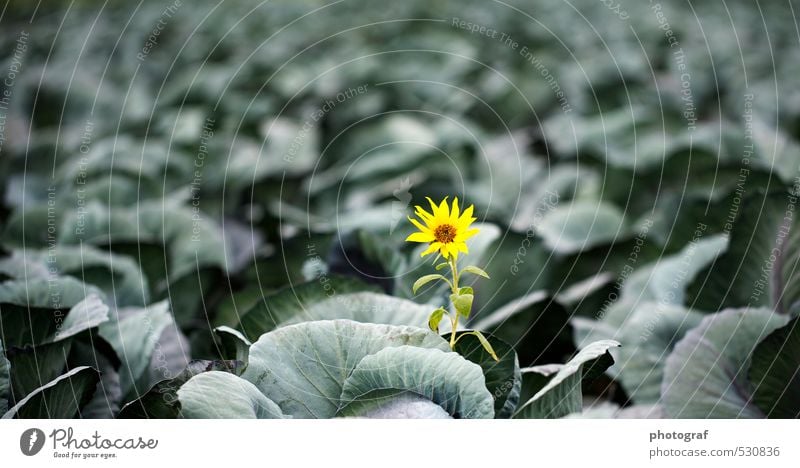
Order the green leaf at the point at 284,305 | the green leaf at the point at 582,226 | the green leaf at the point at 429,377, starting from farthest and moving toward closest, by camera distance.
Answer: the green leaf at the point at 582,226
the green leaf at the point at 284,305
the green leaf at the point at 429,377

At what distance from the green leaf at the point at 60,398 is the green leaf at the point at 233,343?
10cm

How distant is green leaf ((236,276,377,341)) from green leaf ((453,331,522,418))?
5.4 inches

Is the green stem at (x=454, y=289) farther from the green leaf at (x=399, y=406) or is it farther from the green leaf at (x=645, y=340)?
the green leaf at (x=645, y=340)

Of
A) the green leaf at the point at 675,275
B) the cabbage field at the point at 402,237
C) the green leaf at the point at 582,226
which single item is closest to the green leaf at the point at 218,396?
the cabbage field at the point at 402,237

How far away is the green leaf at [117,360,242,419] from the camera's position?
0.56 metres

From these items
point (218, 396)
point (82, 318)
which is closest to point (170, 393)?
point (218, 396)

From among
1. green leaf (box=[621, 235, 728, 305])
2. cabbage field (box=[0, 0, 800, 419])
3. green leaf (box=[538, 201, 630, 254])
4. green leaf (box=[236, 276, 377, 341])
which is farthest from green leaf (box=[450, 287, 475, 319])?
green leaf (box=[538, 201, 630, 254])

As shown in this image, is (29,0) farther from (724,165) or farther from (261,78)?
(724,165)

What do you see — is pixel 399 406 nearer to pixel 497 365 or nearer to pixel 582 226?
pixel 497 365

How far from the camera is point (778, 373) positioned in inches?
25.8

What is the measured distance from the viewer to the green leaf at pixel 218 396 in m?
0.55

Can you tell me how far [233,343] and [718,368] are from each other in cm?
42

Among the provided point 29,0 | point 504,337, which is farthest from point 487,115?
point 29,0

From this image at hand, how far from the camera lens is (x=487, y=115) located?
1.83 m
